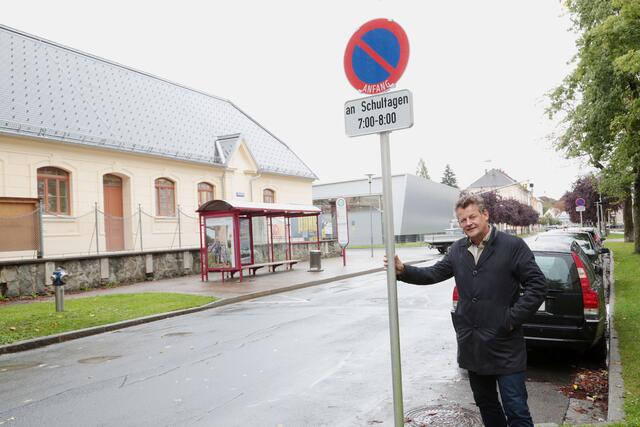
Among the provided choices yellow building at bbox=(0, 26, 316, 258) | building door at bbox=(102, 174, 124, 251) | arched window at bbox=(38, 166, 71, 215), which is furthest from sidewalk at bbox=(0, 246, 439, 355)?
arched window at bbox=(38, 166, 71, 215)

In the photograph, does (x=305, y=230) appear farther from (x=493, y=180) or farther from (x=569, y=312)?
(x=493, y=180)

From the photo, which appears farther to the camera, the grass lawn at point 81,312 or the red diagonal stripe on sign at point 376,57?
the grass lawn at point 81,312

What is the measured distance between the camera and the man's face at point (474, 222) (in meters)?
3.44

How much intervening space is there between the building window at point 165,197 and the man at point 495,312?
22211 mm

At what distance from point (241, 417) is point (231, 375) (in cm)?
152

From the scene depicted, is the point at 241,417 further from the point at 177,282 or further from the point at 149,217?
the point at 149,217

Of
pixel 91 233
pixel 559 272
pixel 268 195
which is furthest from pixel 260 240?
pixel 559 272

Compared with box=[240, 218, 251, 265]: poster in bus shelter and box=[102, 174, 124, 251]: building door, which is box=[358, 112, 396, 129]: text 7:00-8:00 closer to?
box=[240, 218, 251, 265]: poster in bus shelter

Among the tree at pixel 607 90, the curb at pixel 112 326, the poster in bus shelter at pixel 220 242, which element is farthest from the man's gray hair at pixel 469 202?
the poster in bus shelter at pixel 220 242

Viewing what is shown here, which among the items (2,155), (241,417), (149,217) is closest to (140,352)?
(241,417)

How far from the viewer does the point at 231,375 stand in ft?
20.8

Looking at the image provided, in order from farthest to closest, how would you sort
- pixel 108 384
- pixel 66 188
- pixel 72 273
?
pixel 66 188, pixel 72 273, pixel 108 384

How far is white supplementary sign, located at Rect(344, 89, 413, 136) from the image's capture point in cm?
333

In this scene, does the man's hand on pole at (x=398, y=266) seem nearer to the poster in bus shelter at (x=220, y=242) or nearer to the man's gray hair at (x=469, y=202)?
the man's gray hair at (x=469, y=202)
